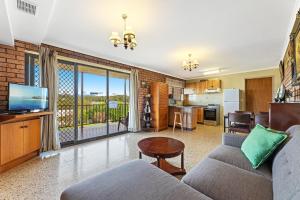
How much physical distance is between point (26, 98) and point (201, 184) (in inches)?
120

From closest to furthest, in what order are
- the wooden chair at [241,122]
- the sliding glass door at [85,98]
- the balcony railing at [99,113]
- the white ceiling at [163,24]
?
the white ceiling at [163,24], the wooden chair at [241,122], the sliding glass door at [85,98], the balcony railing at [99,113]

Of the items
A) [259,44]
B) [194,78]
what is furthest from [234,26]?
[194,78]

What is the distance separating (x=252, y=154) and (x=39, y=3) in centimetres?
294

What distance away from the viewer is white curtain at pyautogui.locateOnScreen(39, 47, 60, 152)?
3068mm

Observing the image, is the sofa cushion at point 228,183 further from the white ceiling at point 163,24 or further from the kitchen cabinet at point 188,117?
the kitchen cabinet at point 188,117

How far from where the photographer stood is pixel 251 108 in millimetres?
6086

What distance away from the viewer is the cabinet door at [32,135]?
2585 millimetres

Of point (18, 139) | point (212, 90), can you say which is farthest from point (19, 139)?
point (212, 90)

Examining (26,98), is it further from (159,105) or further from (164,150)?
(159,105)

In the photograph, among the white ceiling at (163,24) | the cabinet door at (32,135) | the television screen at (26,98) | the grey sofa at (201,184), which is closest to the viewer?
the grey sofa at (201,184)

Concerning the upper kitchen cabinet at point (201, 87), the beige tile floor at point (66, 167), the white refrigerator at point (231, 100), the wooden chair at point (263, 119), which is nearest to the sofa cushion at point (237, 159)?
the beige tile floor at point (66, 167)

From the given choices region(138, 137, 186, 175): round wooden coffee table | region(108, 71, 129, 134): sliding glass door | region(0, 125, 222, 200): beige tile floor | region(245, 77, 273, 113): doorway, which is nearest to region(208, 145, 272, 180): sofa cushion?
region(138, 137, 186, 175): round wooden coffee table

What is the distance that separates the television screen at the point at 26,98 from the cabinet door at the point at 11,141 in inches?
12.4

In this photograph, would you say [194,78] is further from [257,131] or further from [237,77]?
[257,131]
